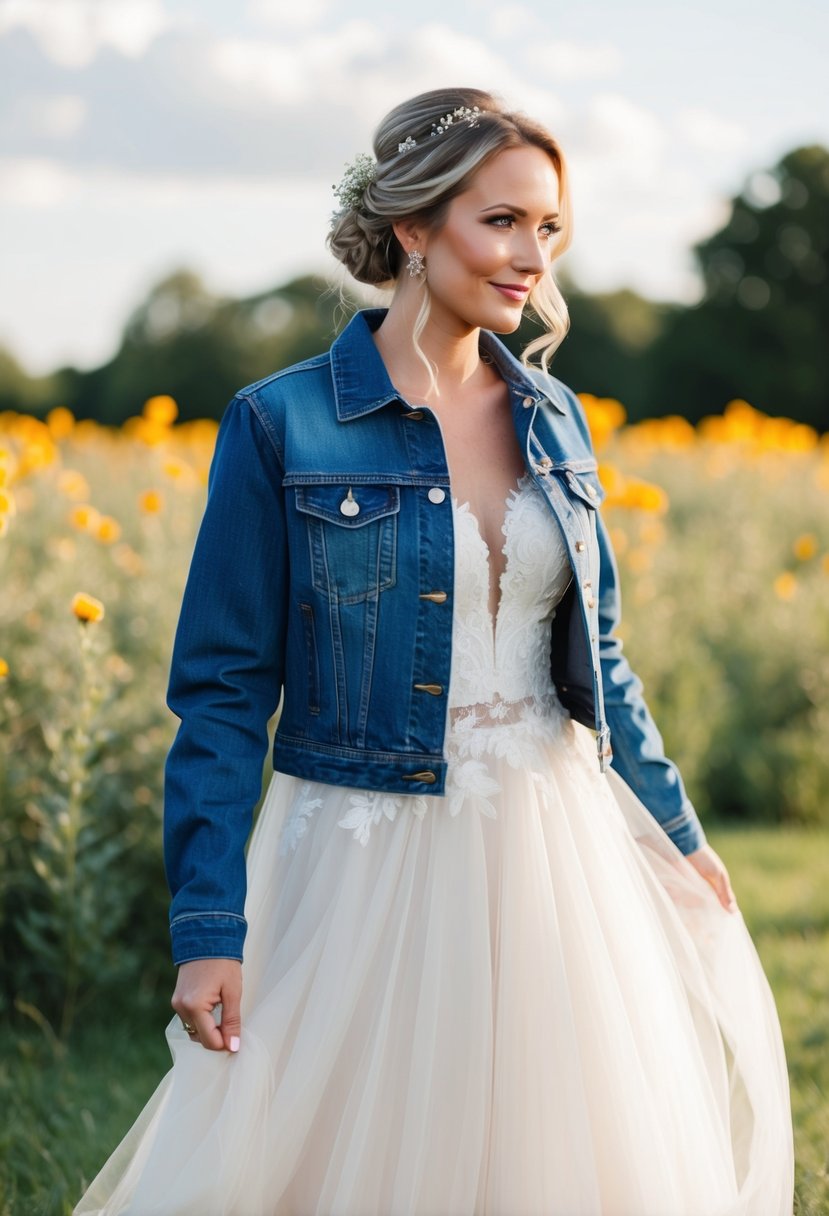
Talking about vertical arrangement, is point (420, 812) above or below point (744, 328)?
below

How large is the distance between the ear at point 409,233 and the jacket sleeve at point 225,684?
41 centimetres

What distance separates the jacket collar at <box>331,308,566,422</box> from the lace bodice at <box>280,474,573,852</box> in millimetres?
203

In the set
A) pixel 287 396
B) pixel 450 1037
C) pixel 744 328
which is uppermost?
pixel 744 328

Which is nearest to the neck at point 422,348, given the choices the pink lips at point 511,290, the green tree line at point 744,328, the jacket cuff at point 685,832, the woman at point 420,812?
the woman at point 420,812

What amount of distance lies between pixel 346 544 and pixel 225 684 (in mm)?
287

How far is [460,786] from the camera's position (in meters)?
2.16

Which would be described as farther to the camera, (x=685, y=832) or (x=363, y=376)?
(x=685, y=832)

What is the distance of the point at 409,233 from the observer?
231 centimetres

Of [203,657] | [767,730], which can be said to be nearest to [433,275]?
[203,657]

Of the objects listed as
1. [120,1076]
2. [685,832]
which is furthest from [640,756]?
[120,1076]

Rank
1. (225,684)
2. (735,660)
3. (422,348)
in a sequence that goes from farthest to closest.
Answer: (735,660), (422,348), (225,684)

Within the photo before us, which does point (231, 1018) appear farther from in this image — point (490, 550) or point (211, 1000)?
point (490, 550)

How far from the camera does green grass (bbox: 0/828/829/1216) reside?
2979mm

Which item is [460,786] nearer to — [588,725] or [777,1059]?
Answer: [588,725]
